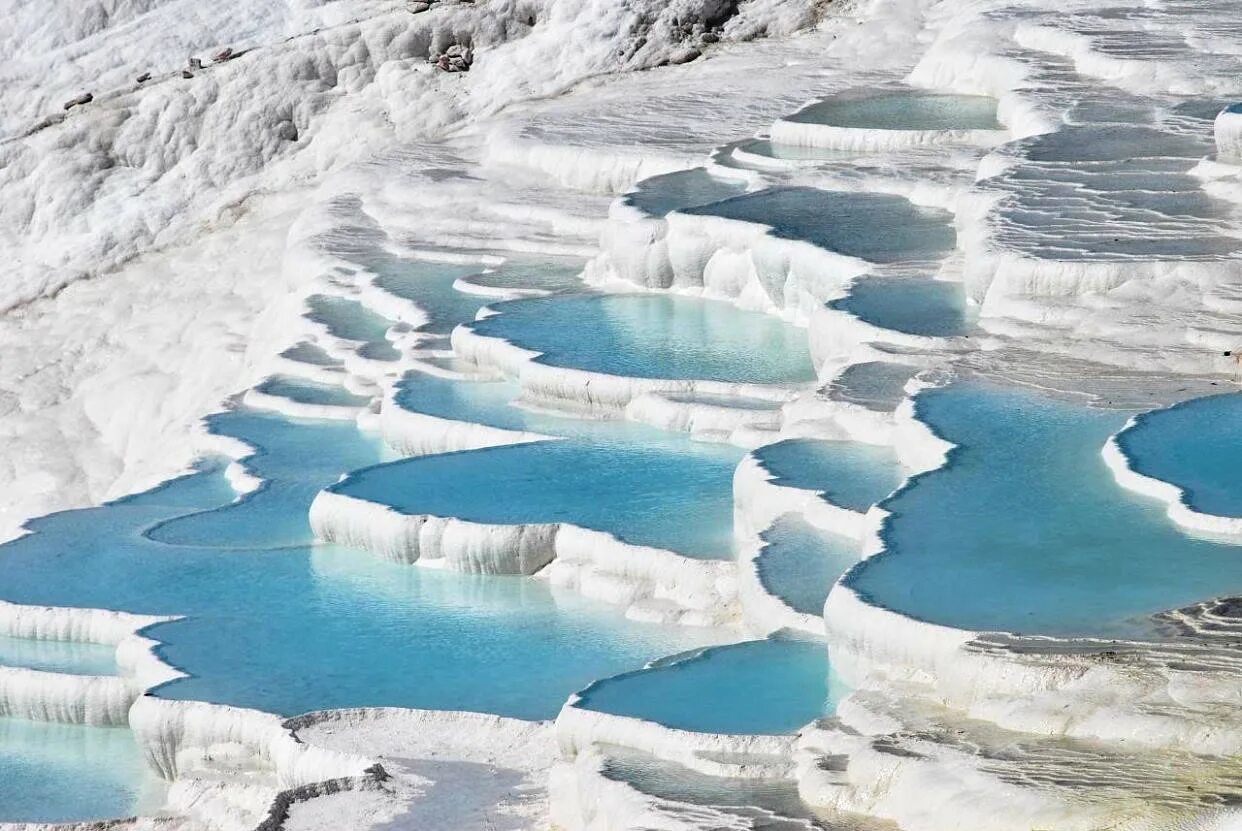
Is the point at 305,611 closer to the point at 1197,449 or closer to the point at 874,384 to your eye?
the point at 874,384

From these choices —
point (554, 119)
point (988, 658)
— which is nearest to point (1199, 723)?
point (988, 658)

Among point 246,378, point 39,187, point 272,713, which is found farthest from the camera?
point 39,187

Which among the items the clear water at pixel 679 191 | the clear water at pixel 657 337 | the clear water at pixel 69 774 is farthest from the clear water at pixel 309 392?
the clear water at pixel 69 774

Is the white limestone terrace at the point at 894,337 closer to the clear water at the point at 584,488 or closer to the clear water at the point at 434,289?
the clear water at the point at 434,289

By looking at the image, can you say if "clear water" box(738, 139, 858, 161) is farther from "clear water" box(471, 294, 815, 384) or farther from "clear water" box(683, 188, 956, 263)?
"clear water" box(471, 294, 815, 384)

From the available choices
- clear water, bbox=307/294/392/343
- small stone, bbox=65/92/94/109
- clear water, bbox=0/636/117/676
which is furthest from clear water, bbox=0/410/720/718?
small stone, bbox=65/92/94/109

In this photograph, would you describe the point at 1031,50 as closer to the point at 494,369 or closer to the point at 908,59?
the point at 908,59
